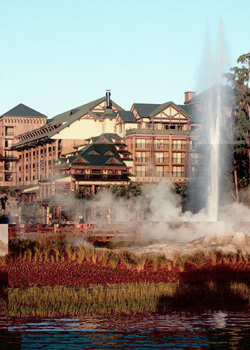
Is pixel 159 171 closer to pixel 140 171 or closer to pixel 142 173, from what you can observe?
pixel 142 173

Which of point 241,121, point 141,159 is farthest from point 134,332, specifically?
point 141,159

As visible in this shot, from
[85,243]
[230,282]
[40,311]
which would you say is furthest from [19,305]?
[85,243]

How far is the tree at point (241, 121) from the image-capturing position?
86250mm

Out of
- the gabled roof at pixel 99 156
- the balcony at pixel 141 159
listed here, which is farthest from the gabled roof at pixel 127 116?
the balcony at pixel 141 159

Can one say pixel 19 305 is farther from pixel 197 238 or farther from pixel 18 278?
pixel 197 238

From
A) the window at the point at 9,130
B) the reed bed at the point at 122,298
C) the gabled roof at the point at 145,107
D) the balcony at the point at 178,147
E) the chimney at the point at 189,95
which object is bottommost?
the reed bed at the point at 122,298

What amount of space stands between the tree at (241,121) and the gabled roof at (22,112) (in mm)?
Result: 73453

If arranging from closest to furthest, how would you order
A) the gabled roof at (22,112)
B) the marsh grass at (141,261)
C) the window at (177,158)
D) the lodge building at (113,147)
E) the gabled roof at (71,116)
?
the marsh grass at (141,261) → the lodge building at (113,147) → the window at (177,158) → the gabled roof at (71,116) → the gabled roof at (22,112)

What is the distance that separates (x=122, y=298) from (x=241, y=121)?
61.7 metres

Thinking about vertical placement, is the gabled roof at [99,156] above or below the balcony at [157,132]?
below

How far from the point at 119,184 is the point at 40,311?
76.9 meters

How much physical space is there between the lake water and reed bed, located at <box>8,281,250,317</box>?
1319mm

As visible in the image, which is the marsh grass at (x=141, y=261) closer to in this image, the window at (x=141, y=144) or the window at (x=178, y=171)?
the window at (x=178, y=171)

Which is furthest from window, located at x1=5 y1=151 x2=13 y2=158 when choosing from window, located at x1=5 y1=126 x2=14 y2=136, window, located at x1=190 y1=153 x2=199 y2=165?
window, located at x1=190 y1=153 x2=199 y2=165
